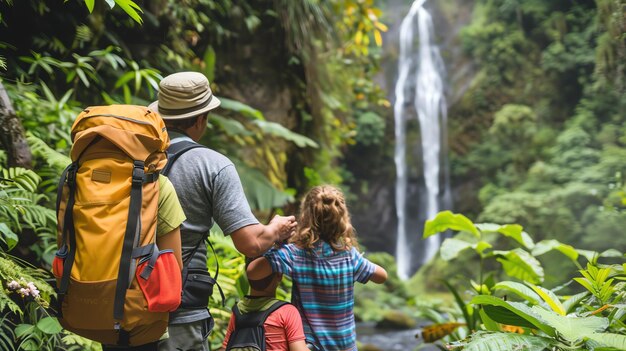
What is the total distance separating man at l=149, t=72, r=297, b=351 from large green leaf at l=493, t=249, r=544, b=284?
2406 mm

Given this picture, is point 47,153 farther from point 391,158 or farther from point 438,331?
point 391,158

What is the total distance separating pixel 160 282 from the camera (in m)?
1.82

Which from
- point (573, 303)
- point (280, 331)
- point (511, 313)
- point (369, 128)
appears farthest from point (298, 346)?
point (369, 128)

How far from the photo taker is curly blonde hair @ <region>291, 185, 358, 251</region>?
2.48 metres

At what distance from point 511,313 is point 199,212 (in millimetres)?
1405

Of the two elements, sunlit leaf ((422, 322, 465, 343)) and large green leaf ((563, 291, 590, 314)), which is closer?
large green leaf ((563, 291, 590, 314))

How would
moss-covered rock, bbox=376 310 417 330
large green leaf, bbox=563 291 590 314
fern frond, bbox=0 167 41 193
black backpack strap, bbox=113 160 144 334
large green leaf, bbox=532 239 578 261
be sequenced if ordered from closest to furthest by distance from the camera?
black backpack strap, bbox=113 160 144 334 < fern frond, bbox=0 167 41 193 < large green leaf, bbox=563 291 590 314 < large green leaf, bbox=532 239 578 261 < moss-covered rock, bbox=376 310 417 330

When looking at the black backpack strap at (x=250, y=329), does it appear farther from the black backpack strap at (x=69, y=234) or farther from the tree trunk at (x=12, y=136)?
the tree trunk at (x=12, y=136)

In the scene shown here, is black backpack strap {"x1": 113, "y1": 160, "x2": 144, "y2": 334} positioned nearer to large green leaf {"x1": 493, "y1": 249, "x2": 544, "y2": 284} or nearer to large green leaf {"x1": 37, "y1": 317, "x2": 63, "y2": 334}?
large green leaf {"x1": 37, "y1": 317, "x2": 63, "y2": 334}

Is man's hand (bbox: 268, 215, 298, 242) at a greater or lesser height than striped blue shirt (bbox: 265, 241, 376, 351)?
greater

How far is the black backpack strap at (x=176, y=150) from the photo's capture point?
2105mm

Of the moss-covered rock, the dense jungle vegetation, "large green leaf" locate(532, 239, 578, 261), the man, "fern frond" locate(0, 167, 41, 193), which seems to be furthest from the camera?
the moss-covered rock

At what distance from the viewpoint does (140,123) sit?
187 centimetres

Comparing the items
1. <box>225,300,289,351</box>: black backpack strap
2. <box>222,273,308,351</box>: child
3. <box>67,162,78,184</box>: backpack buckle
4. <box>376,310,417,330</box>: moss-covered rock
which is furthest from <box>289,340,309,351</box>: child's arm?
<box>376,310,417,330</box>: moss-covered rock
